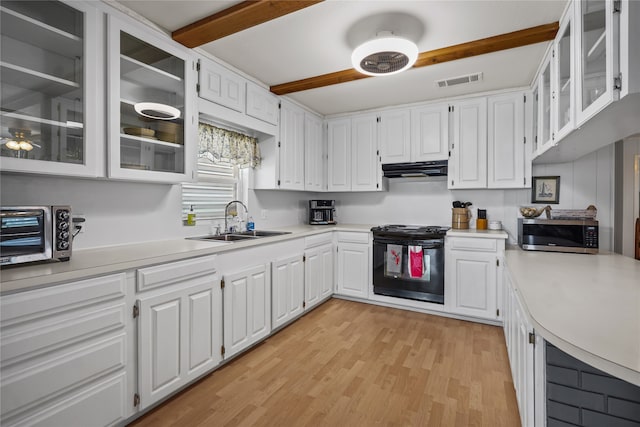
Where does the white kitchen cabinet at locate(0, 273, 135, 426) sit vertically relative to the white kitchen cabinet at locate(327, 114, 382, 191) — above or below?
below

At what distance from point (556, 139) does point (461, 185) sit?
4.64ft

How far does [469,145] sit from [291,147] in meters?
1.96

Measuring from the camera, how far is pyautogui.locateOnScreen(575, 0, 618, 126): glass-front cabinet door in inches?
47.1

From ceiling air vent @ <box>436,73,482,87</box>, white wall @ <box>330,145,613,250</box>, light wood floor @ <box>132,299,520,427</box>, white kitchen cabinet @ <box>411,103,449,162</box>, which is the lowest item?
light wood floor @ <box>132,299,520,427</box>

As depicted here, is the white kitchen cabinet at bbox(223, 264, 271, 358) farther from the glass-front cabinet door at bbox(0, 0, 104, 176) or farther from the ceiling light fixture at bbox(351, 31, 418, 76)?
the ceiling light fixture at bbox(351, 31, 418, 76)

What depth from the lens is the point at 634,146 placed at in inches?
111

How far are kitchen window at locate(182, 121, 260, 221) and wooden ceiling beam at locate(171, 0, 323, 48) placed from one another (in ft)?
2.34

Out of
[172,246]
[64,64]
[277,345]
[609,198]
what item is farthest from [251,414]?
[609,198]

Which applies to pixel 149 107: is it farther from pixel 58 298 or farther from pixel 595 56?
pixel 595 56

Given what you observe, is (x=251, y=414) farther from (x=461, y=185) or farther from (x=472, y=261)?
(x=461, y=185)

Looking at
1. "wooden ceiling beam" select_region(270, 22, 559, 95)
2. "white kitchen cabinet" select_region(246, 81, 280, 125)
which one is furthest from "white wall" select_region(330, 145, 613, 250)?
"white kitchen cabinet" select_region(246, 81, 280, 125)

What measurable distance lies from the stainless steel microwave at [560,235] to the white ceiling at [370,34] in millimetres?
1343

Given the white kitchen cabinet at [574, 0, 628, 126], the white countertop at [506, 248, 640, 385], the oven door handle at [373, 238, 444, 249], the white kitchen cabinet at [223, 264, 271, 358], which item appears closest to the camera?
the white countertop at [506, 248, 640, 385]

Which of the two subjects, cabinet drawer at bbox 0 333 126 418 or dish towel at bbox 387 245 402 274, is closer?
cabinet drawer at bbox 0 333 126 418
